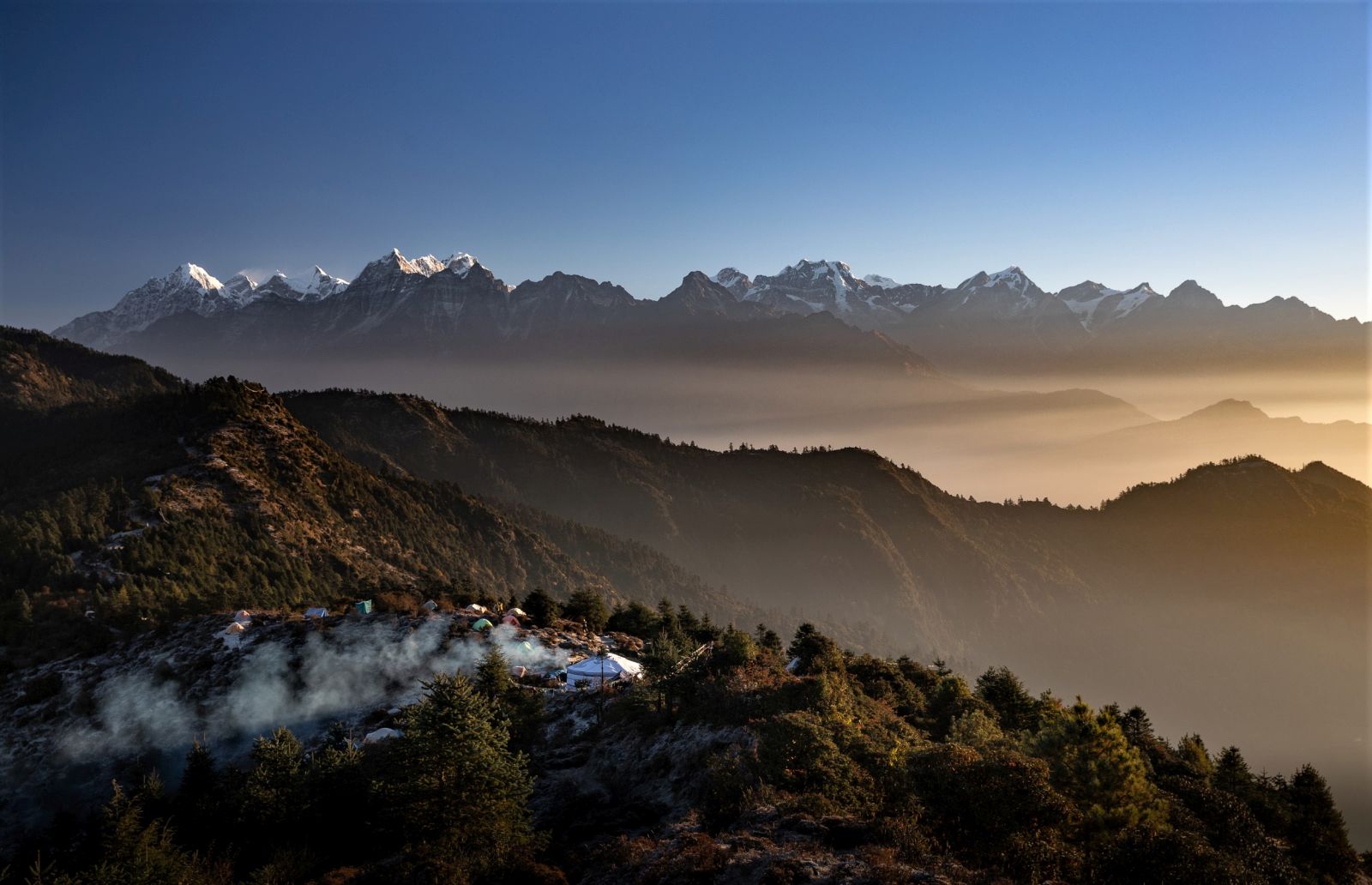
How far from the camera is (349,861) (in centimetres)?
3544

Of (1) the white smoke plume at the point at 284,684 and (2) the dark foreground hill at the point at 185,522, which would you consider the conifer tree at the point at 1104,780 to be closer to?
(1) the white smoke plume at the point at 284,684

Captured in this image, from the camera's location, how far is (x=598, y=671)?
66.1 meters

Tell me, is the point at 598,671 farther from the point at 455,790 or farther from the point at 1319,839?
the point at 1319,839

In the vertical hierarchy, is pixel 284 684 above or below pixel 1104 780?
below

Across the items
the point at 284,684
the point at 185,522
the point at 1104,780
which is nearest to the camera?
the point at 1104,780

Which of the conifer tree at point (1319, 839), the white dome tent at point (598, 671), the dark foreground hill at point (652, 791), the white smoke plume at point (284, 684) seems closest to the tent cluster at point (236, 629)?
the white smoke plume at point (284, 684)

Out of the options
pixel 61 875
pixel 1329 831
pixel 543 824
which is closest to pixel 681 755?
pixel 543 824

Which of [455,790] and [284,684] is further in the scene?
[284,684]

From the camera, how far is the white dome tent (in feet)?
208

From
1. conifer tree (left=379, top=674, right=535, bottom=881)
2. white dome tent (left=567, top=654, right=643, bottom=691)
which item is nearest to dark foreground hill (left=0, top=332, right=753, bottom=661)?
white dome tent (left=567, top=654, right=643, bottom=691)

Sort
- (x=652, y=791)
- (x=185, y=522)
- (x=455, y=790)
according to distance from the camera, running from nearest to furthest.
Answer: (x=455, y=790), (x=652, y=791), (x=185, y=522)

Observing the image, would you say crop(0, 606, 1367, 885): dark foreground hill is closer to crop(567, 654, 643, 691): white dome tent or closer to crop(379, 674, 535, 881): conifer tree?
crop(379, 674, 535, 881): conifer tree

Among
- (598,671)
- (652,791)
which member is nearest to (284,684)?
(598,671)

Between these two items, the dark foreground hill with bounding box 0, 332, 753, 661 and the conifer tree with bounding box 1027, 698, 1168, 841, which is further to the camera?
the dark foreground hill with bounding box 0, 332, 753, 661
